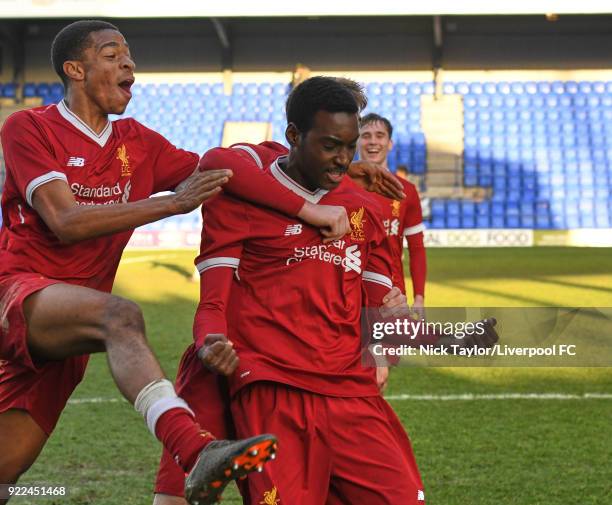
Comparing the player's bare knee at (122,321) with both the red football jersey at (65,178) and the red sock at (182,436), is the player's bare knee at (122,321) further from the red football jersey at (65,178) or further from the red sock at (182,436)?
the red football jersey at (65,178)

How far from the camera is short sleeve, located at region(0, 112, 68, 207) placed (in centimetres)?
373

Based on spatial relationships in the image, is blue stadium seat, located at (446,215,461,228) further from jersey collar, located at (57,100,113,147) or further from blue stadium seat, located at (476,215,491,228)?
jersey collar, located at (57,100,113,147)

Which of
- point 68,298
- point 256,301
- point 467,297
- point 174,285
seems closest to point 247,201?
point 256,301

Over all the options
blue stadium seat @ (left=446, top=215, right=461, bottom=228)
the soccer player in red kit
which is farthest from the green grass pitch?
blue stadium seat @ (left=446, top=215, right=461, bottom=228)

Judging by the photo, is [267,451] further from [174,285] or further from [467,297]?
[174,285]

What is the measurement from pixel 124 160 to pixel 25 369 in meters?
0.92

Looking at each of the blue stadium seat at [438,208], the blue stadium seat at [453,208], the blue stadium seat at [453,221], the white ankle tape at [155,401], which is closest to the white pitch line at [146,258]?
the blue stadium seat at [438,208]

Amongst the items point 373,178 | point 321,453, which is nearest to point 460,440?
point 373,178

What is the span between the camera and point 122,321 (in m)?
3.27

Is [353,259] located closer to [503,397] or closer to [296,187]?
[296,187]

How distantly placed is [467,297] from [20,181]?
421 inches

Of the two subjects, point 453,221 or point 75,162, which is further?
point 453,221

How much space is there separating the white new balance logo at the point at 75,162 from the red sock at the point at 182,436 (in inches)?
49.9

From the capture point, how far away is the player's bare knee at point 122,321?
324 centimetres
